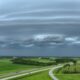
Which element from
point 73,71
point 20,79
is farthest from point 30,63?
point 20,79

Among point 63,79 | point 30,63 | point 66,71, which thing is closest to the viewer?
point 63,79

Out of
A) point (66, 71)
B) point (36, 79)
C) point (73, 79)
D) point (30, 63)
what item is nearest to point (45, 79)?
point (36, 79)

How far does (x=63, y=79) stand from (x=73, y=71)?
90.8 ft

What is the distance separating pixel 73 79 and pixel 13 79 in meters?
13.3

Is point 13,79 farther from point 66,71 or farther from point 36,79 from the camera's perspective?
point 66,71

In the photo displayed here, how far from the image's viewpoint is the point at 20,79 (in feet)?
209

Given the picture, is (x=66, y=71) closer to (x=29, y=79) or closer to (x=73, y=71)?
(x=73, y=71)

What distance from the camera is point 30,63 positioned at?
167 meters

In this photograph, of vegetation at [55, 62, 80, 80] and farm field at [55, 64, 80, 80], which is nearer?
farm field at [55, 64, 80, 80]

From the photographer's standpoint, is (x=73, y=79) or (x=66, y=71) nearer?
(x=73, y=79)

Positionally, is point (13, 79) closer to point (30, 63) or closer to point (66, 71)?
point (66, 71)

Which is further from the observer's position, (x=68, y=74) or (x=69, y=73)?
(x=69, y=73)

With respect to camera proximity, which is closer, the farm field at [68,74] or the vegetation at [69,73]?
the farm field at [68,74]

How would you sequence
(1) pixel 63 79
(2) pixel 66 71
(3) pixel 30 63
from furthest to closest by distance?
1. (3) pixel 30 63
2. (2) pixel 66 71
3. (1) pixel 63 79
